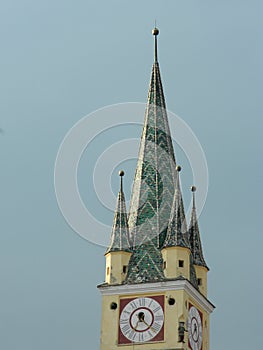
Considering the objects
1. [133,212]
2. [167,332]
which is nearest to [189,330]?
[167,332]

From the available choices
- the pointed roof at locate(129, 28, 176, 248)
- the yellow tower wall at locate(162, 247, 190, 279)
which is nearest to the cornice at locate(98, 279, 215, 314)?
the yellow tower wall at locate(162, 247, 190, 279)

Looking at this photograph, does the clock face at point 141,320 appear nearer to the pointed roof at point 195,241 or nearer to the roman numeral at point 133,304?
the roman numeral at point 133,304

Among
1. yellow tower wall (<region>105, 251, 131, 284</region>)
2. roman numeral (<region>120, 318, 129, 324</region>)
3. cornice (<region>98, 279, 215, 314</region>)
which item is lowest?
roman numeral (<region>120, 318, 129, 324</region>)

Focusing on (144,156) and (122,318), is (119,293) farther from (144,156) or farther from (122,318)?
(144,156)

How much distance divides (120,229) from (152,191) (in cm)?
257

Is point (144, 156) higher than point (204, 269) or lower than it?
higher

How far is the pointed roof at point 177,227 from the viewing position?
61.1 metres

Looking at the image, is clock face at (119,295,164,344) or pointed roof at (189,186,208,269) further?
pointed roof at (189,186,208,269)

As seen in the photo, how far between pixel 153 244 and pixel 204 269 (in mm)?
3339

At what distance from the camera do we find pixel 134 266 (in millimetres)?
61250

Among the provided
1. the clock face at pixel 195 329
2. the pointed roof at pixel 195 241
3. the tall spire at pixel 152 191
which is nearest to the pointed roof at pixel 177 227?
the tall spire at pixel 152 191

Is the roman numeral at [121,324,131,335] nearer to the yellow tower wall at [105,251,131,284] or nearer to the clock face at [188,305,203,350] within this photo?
the yellow tower wall at [105,251,131,284]

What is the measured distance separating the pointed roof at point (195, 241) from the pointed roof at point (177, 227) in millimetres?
1464

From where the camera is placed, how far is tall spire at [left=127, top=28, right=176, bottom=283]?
201ft
